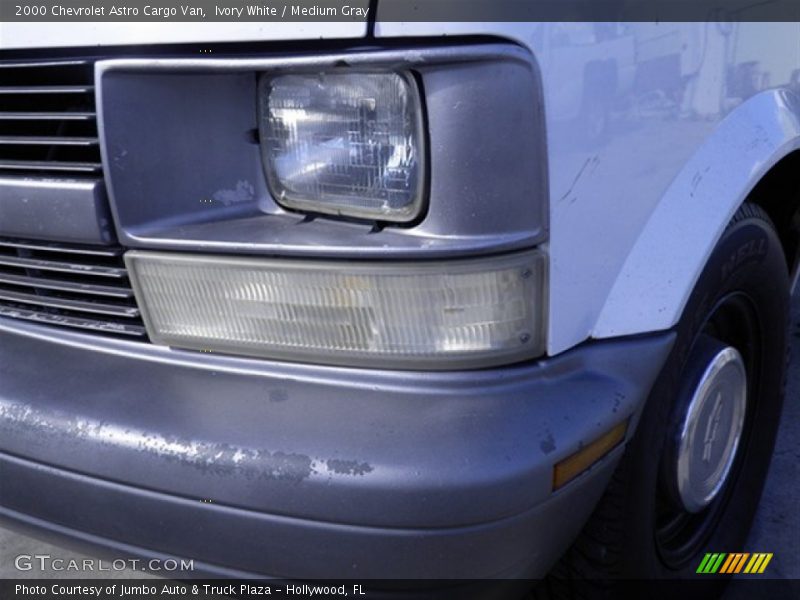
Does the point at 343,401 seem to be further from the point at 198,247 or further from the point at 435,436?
the point at 198,247

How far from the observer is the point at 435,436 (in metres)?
1.29

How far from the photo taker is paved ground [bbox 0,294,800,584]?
237 cm

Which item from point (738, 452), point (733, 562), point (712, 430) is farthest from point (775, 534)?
point (712, 430)

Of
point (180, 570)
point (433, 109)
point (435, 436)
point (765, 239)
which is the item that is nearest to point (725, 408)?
point (765, 239)

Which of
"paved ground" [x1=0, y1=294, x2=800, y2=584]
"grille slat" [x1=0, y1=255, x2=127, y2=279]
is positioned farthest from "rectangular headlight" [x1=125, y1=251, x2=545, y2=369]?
"paved ground" [x1=0, y1=294, x2=800, y2=584]

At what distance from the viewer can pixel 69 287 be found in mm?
A: 1677

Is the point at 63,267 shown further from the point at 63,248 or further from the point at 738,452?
the point at 738,452

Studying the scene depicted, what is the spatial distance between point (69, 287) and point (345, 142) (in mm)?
696

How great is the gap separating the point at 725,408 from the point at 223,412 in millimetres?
1249

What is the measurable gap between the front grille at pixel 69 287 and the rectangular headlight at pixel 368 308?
0.14m

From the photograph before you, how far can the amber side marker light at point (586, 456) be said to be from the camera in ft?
4.43

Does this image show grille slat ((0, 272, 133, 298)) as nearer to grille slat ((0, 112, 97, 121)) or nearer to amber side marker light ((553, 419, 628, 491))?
grille slat ((0, 112, 97, 121))

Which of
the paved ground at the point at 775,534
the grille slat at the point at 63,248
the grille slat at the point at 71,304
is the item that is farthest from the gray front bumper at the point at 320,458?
the paved ground at the point at 775,534

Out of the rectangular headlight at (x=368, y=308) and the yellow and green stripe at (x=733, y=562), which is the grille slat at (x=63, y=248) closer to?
the rectangular headlight at (x=368, y=308)
